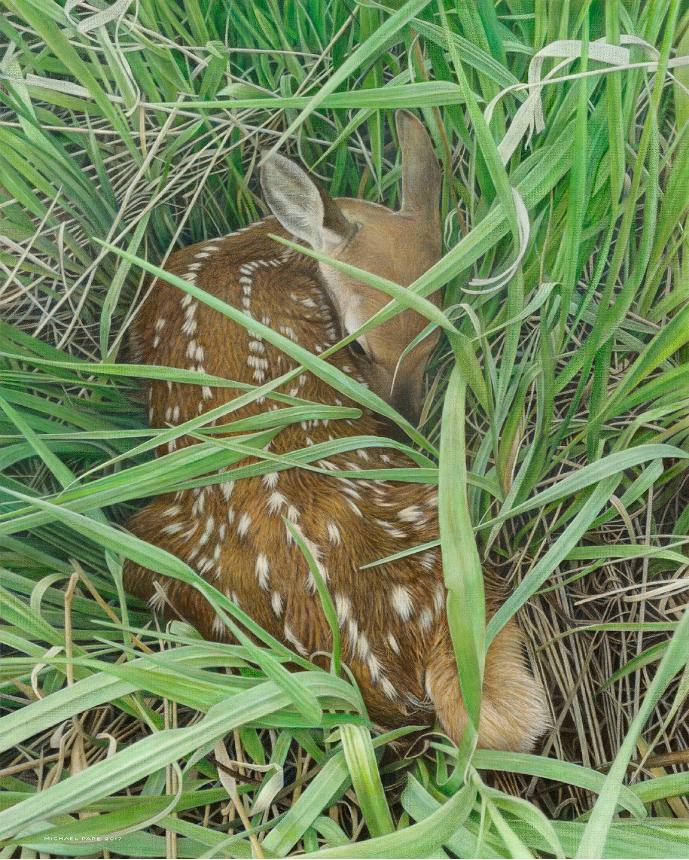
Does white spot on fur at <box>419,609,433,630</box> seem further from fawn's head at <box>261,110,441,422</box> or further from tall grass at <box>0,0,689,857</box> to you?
fawn's head at <box>261,110,441,422</box>

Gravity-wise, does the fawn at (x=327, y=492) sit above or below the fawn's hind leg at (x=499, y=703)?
above

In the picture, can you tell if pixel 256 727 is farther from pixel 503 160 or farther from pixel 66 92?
pixel 66 92

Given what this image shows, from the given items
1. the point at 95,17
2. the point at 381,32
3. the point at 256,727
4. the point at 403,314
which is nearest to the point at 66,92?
the point at 95,17

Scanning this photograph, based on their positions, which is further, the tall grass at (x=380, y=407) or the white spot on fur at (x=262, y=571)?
the white spot on fur at (x=262, y=571)

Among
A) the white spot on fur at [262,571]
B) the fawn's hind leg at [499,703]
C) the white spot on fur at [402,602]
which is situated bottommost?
the fawn's hind leg at [499,703]

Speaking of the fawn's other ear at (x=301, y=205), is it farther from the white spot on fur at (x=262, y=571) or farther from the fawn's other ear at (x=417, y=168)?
the white spot on fur at (x=262, y=571)

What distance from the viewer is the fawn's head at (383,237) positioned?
89 cm

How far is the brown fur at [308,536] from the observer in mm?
816

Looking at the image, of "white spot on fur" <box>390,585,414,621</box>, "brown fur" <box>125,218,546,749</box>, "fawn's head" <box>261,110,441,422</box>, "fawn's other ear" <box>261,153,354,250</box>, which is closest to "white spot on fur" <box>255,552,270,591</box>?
"brown fur" <box>125,218,546,749</box>

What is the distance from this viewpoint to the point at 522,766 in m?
0.75

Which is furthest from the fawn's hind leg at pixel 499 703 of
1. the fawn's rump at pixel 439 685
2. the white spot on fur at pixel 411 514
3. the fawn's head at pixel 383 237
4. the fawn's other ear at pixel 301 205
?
the fawn's other ear at pixel 301 205

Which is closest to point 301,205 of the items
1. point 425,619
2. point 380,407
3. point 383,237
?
point 383,237

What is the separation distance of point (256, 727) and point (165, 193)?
70cm

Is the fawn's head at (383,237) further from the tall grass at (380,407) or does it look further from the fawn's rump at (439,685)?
the fawn's rump at (439,685)
